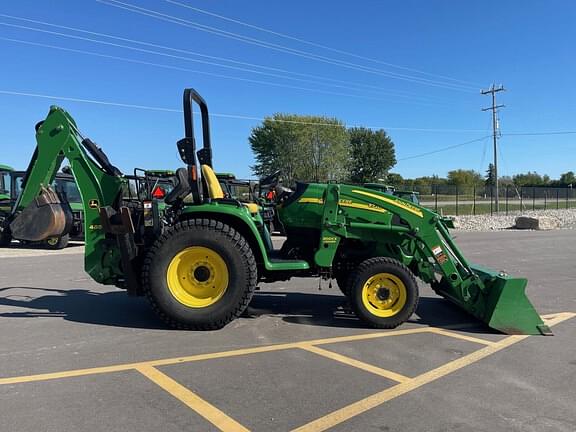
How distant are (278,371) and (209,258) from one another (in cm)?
168

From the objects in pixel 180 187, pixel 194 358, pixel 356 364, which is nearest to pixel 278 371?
pixel 356 364

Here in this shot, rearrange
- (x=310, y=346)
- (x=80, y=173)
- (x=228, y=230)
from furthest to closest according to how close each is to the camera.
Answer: (x=80, y=173)
(x=228, y=230)
(x=310, y=346)

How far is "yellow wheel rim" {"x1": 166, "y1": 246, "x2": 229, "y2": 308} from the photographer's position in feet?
17.7

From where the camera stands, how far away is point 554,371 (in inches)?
169

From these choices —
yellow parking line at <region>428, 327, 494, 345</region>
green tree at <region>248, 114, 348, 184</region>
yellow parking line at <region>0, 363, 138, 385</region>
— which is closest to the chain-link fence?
green tree at <region>248, 114, 348, 184</region>

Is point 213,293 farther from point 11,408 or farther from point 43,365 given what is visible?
point 11,408

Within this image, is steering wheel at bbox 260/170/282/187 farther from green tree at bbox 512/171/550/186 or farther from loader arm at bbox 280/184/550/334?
green tree at bbox 512/171/550/186

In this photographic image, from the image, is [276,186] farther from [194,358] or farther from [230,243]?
[194,358]

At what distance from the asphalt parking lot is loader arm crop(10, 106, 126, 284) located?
0.79m

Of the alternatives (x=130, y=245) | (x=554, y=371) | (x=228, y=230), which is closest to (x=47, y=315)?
(x=130, y=245)

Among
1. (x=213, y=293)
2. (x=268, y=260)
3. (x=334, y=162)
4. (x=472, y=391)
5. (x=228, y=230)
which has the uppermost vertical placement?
(x=334, y=162)

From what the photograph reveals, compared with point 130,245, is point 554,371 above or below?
below

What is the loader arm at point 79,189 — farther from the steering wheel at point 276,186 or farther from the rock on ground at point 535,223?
the rock on ground at point 535,223

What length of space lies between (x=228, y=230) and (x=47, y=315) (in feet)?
8.57
